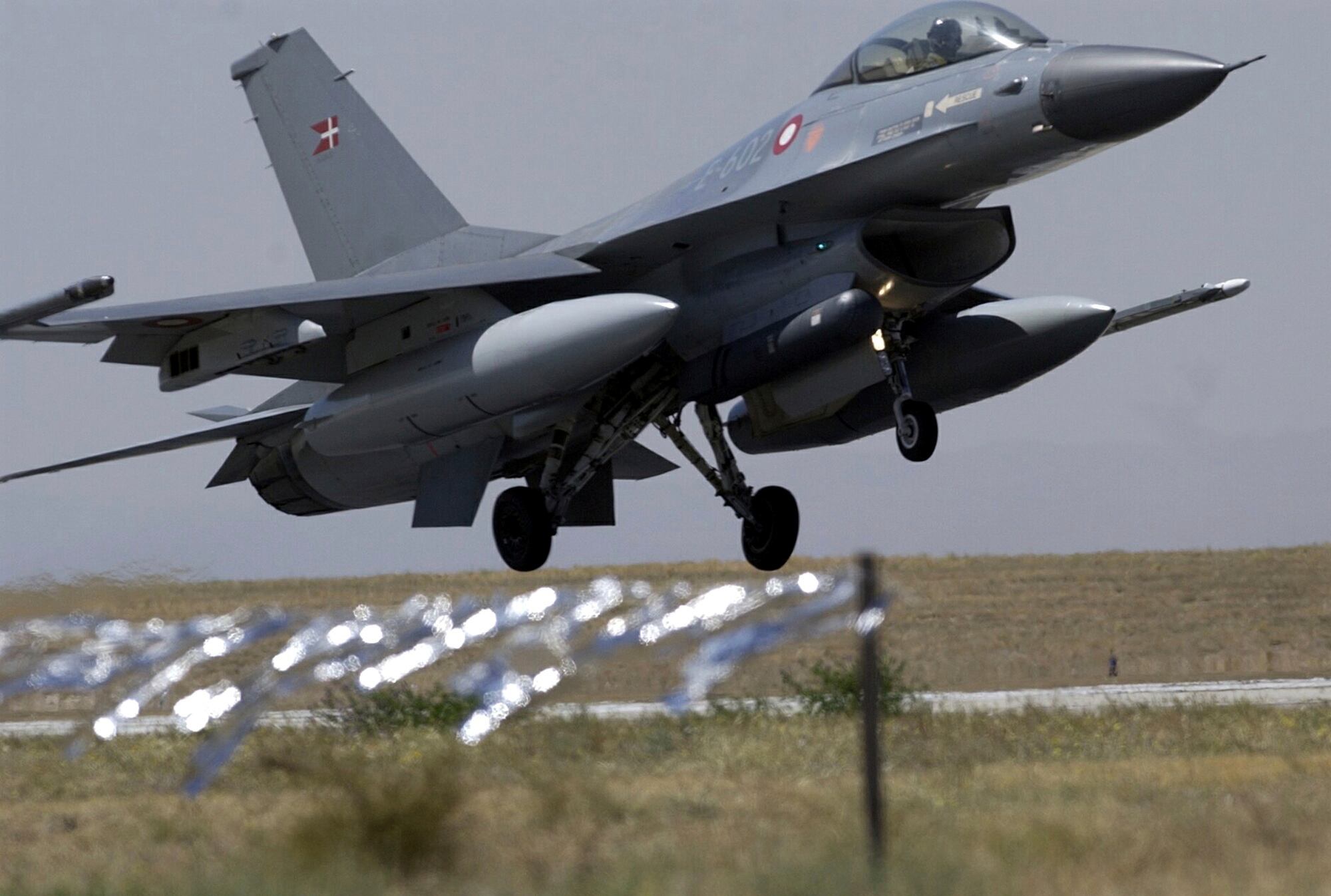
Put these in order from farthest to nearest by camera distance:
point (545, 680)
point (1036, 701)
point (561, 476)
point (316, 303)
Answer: point (1036, 701) → point (561, 476) → point (316, 303) → point (545, 680)

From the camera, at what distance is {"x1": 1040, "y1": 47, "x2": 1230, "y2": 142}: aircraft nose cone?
11.5 meters

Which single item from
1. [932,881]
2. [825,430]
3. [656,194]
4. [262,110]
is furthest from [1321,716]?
[262,110]

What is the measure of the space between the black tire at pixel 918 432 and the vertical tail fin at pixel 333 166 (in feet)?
20.4

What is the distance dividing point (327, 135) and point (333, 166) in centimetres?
41

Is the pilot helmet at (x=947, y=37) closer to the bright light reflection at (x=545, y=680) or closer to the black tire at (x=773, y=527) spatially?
the black tire at (x=773, y=527)

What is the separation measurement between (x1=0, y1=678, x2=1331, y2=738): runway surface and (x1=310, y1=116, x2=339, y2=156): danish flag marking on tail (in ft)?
20.5

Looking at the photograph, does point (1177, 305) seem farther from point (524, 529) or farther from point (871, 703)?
point (871, 703)

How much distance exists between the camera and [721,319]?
14.0 meters

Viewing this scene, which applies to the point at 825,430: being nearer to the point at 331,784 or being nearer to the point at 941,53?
the point at 941,53

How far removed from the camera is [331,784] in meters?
8.17

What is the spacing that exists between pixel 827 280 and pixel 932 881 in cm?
752

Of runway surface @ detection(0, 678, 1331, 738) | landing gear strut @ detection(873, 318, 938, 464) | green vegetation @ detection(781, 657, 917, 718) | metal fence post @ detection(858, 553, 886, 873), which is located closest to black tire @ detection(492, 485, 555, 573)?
runway surface @ detection(0, 678, 1331, 738)

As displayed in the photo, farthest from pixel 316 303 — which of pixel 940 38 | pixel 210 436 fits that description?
pixel 940 38

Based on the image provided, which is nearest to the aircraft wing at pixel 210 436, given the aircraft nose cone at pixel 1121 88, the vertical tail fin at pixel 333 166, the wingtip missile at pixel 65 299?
the vertical tail fin at pixel 333 166
